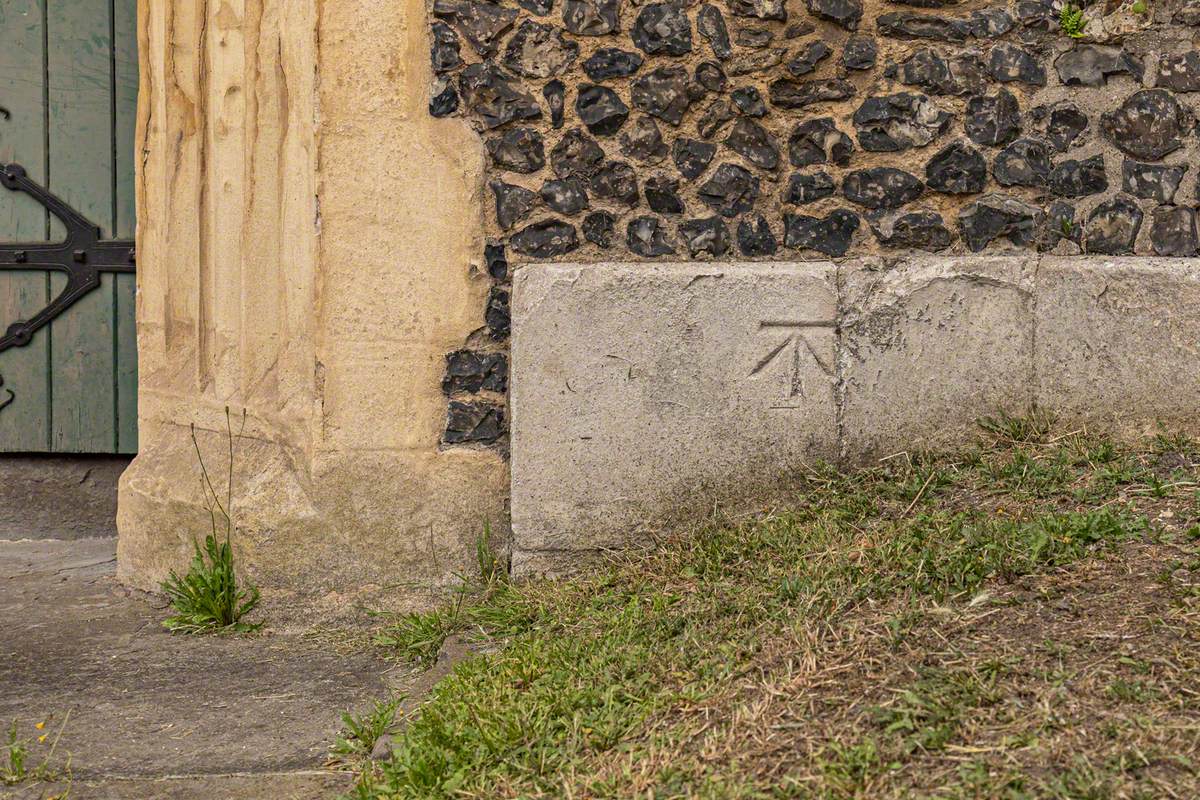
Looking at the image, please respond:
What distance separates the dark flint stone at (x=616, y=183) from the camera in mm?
3473

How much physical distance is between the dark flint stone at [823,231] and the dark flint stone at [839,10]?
1.83ft

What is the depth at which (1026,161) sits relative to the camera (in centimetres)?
340

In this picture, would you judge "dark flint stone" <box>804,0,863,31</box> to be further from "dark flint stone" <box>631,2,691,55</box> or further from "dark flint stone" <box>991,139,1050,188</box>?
"dark flint stone" <box>991,139,1050,188</box>

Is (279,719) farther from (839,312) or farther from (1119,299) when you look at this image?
(1119,299)

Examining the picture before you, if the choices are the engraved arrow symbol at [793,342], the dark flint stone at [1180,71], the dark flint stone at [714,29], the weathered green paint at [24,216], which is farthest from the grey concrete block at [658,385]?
the weathered green paint at [24,216]

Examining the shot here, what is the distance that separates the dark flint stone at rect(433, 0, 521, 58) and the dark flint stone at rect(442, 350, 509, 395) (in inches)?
37.4

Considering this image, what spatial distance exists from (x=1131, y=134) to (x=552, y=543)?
2.12 metres

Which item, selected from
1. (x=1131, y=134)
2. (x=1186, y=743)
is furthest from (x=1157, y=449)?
(x=1186, y=743)

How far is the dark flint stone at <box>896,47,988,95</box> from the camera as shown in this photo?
338cm

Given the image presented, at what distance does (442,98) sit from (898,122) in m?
1.38

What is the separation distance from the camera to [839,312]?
133 inches

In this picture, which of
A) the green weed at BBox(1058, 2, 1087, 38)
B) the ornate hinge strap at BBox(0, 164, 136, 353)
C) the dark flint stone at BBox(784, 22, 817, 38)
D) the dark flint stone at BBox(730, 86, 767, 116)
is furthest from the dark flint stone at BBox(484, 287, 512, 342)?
the green weed at BBox(1058, 2, 1087, 38)

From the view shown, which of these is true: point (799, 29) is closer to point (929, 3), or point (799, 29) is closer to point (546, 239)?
point (929, 3)

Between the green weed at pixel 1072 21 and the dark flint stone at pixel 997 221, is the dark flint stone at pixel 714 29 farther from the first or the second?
the green weed at pixel 1072 21
